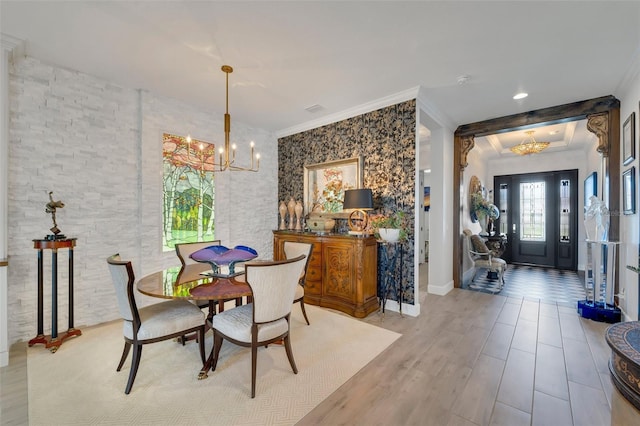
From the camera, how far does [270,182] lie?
4984 millimetres

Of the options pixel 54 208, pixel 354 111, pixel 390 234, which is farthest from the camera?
pixel 354 111

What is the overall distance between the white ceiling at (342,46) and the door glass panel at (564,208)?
3651mm

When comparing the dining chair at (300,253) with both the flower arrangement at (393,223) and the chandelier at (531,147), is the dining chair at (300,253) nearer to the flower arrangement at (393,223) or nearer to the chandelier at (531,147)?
the flower arrangement at (393,223)

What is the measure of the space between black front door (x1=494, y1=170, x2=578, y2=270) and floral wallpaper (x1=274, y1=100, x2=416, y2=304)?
4.92m

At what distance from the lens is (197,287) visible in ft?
6.87

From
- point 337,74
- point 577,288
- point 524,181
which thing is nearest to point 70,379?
point 337,74

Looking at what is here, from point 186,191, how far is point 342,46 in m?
2.77

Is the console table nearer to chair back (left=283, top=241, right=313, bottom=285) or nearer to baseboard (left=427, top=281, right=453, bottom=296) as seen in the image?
chair back (left=283, top=241, right=313, bottom=285)

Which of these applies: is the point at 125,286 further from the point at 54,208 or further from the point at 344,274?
the point at 344,274

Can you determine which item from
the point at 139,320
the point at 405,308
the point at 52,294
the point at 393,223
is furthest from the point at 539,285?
the point at 52,294

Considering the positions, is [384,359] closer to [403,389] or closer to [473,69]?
[403,389]

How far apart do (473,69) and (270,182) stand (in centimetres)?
347

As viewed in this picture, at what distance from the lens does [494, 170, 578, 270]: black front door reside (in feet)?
20.1

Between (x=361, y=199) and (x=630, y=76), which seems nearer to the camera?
(x=630, y=76)
